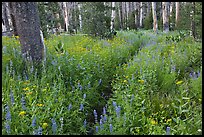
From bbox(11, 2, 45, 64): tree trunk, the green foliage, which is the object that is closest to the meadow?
bbox(11, 2, 45, 64): tree trunk

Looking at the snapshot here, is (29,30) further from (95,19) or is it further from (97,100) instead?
(95,19)

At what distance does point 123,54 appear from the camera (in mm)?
7320

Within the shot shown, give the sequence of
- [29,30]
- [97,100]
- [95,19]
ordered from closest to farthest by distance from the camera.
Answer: [97,100] → [29,30] → [95,19]

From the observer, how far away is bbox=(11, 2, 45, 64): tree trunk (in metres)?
5.38

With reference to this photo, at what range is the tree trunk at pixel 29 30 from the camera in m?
5.38

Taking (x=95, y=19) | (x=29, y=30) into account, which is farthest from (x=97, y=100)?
(x=95, y=19)

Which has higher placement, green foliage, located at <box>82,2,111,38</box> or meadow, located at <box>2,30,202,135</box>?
green foliage, located at <box>82,2,111,38</box>

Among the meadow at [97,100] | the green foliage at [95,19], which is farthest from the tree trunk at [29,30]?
the green foliage at [95,19]

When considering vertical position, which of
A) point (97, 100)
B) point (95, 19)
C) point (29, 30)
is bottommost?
point (97, 100)

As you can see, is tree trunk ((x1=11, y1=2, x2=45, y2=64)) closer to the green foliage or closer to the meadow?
the meadow

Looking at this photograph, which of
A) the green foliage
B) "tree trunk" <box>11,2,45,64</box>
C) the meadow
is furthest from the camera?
the green foliage

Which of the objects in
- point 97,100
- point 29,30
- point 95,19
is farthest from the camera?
point 95,19

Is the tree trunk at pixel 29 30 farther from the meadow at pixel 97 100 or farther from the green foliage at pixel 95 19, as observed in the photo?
the green foliage at pixel 95 19

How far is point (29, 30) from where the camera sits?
5535mm
